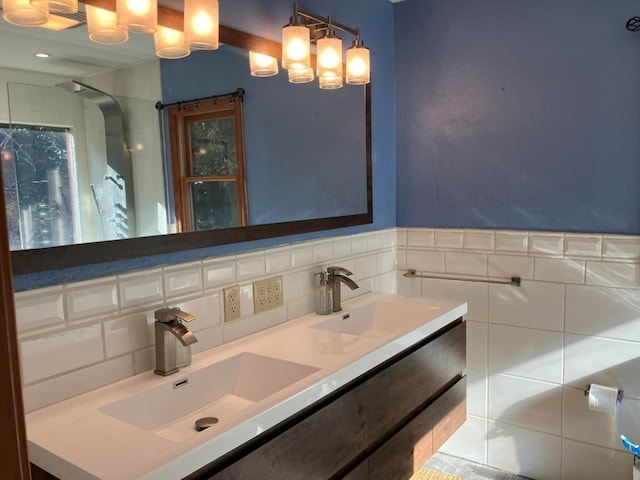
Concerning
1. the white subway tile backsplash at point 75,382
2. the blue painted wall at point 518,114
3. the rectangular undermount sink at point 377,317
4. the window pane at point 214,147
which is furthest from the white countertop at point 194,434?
the blue painted wall at point 518,114

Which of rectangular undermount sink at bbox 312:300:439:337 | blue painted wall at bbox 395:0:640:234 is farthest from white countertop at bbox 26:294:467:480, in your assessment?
blue painted wall at bbox 395:0:640:234

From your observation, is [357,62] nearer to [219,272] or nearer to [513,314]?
[219,272]

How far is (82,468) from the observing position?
0.93m

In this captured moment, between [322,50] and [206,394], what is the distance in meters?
1.32

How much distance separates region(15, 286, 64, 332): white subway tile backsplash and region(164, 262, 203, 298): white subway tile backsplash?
0.31 meters

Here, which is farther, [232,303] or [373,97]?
[373,97]

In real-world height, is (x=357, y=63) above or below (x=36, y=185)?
above

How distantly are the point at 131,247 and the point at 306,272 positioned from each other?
2.63 feet

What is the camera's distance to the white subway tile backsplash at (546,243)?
2.24m

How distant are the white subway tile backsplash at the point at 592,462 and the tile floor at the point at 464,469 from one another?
0.74ft

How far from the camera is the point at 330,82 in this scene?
6.80 ft

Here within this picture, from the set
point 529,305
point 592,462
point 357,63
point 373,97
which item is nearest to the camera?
point 357,63

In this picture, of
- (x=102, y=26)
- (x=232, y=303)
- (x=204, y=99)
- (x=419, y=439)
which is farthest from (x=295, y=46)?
(x=419, y=439)

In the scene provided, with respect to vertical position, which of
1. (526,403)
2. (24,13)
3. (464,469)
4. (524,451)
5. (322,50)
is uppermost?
(322,50)
